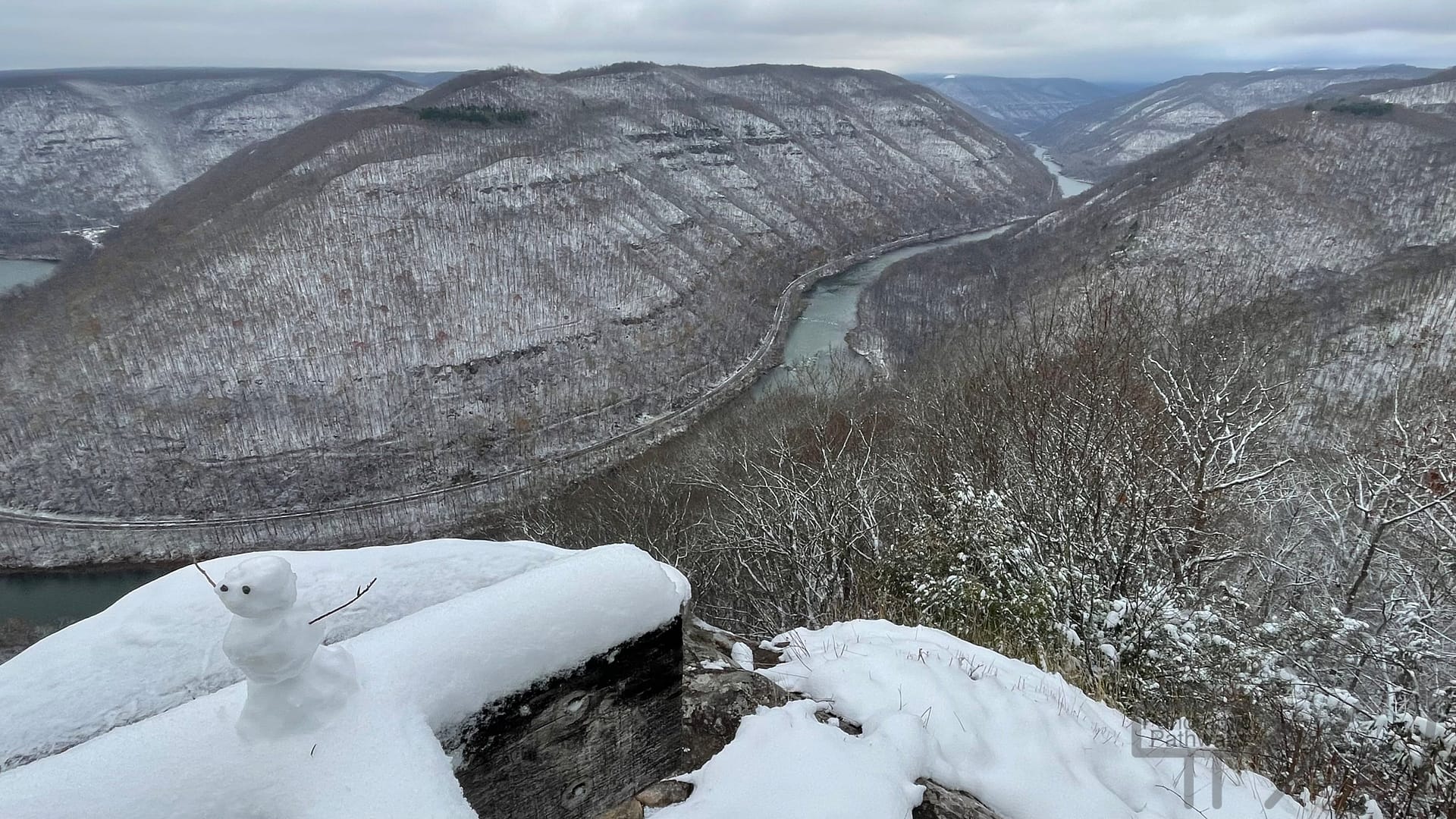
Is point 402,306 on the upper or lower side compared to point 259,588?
lower

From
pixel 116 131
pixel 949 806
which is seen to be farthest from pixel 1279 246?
pixel 116 131

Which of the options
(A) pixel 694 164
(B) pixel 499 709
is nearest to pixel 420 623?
(B) pixel 499 709

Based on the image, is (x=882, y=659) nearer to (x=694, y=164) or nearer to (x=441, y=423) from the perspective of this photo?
(x=441, y=423)

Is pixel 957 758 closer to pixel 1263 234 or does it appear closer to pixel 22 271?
pixel 1263 234

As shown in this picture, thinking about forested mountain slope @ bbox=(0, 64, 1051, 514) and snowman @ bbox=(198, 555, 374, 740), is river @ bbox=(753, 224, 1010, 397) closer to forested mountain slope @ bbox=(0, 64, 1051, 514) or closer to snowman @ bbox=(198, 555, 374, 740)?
forested mountain slope @ bbox=(0, 64, 1051, 514)

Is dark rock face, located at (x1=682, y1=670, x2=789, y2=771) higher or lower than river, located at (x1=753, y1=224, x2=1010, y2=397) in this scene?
higher

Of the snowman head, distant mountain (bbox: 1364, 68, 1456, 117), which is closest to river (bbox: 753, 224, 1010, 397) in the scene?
the snowman head
